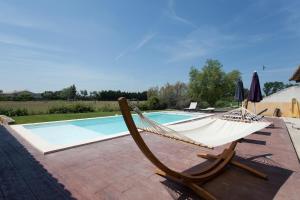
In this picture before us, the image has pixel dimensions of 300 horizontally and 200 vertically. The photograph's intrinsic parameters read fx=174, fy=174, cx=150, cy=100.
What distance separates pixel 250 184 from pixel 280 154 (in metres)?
2.54

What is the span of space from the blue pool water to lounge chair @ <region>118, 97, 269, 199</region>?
3951 millimetres

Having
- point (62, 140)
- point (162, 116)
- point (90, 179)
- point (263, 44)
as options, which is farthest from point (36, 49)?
point (263, 44)

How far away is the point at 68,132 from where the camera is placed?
28.7 feet

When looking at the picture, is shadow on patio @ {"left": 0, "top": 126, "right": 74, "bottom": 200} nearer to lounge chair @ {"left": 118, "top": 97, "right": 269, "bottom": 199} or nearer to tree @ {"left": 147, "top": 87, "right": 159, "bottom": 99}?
lounge chair @ {"left": 118, "top": 97, "right": 269, "bottom": 199}

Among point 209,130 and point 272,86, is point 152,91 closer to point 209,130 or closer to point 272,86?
point 209,130

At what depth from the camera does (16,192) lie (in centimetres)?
285

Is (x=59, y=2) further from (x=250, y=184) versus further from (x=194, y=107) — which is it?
(x=194, y=107)

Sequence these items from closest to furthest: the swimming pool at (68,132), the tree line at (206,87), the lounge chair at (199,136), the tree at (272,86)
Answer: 1. the lounge chair at (199,136)
2. the swimming pool at (68,132)
3. the tree line at (206,87)
4. the tree at (272,86)

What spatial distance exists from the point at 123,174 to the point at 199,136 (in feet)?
5.72

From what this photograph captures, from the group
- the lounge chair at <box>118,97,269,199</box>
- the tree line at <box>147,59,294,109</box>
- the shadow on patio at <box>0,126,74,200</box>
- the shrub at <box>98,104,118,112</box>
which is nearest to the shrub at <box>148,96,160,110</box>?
the tree line at <box>147,59,294,109</box>

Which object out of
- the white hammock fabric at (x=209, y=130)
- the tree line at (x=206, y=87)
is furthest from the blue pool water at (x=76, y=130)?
the tree line at (x=206, y=87)

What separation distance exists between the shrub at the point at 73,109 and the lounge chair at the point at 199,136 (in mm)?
13048

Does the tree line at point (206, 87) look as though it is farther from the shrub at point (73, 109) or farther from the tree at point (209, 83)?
the shrub at point (73, 109)

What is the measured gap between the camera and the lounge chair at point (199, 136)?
96.0 inches
